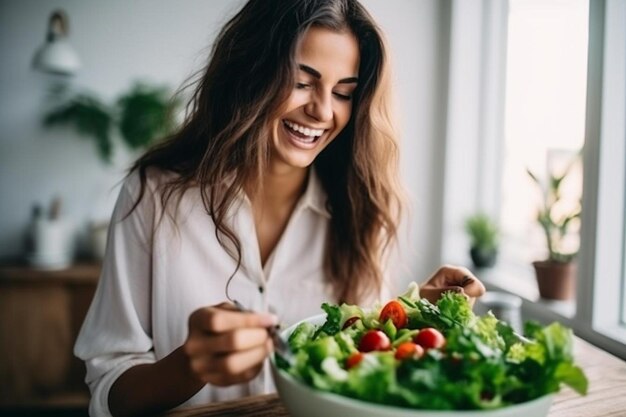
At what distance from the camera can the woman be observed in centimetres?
113

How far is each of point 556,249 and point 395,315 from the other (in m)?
1.49

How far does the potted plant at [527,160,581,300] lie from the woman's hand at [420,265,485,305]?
115 centimetres

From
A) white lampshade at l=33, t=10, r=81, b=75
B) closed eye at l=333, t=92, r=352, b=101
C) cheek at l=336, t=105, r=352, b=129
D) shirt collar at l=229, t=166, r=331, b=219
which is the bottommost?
shirt collar at l=229, t=166, r=331, b=219

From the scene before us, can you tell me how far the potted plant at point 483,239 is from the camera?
2592 millimetres

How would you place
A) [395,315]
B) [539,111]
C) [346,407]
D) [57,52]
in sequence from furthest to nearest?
[57,52], [539,111], [395,315], [346,407]

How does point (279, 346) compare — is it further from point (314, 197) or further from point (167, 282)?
point (314, 197)

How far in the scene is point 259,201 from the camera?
1453 millimetres

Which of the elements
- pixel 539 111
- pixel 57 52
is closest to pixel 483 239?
pixel 539 111

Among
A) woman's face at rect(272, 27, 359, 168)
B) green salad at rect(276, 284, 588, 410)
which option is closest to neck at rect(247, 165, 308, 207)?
woman's face at rect(272, 27, 359, 168)

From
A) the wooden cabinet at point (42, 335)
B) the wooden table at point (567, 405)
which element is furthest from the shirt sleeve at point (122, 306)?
the wooden cabinet at point (42, 335)

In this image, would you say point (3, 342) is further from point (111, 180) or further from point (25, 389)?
point (111, 180)

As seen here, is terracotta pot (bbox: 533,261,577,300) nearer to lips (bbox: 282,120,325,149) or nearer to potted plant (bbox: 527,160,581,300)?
potted plant (bbox: 527,160,581,300)

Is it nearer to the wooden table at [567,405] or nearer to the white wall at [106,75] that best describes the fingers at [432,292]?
the wooden table at [567,405]

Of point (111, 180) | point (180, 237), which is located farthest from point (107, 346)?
point (111, 180)
